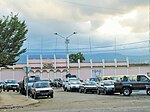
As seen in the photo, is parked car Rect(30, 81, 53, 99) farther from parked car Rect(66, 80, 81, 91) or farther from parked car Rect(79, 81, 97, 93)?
parked car Rect(66, 80, 81, 91)

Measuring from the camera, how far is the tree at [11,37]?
3091cm

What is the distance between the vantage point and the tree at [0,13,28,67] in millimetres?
30906

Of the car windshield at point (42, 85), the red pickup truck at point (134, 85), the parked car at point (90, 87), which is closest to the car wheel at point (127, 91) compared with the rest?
the red pickup truck at point (134, 85)

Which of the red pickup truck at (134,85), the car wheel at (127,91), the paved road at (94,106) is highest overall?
the red pickup truck at (134,85)

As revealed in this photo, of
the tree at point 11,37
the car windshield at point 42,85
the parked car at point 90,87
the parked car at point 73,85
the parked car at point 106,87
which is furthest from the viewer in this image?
the parked car at point 73,85

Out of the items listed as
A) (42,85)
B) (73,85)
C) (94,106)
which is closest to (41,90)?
(42,85)

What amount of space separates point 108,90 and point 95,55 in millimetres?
60864

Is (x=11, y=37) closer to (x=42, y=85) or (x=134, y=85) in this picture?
(x=42, y=85)

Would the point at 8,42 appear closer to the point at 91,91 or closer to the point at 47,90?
the point at 47,90

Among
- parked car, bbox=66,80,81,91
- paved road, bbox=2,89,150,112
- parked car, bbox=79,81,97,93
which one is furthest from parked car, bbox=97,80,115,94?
parked car, bbox=66,80,81,91

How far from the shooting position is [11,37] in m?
31.6

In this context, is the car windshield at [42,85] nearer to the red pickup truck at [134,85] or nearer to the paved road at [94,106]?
the red pickup truck at [134,85]

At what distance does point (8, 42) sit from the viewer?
3150 cm

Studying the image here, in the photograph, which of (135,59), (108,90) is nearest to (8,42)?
(108,90)
